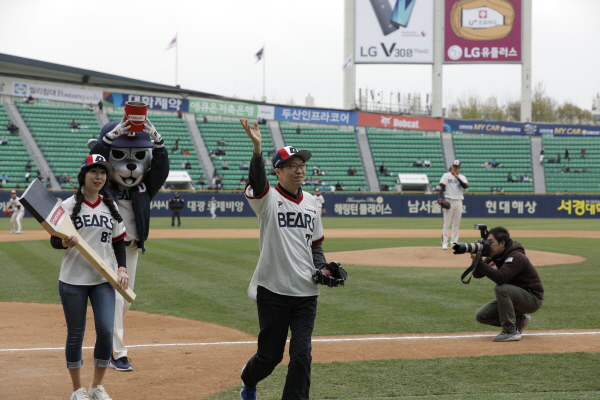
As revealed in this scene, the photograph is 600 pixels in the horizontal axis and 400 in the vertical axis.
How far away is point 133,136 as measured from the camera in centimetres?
647

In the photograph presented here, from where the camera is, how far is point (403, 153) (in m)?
53.5

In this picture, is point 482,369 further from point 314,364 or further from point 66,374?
point 66,374

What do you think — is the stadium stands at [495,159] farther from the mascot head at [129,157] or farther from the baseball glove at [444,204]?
the mascot head at [129,157]

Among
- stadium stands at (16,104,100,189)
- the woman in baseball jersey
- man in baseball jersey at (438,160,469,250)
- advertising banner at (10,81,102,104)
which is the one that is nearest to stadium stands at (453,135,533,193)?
stadium stands at (16,104,100,189)

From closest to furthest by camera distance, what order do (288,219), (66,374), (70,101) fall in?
(288,219)
(66,374)
(70,101)

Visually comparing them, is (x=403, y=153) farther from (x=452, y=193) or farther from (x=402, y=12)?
(x=452, y=193)

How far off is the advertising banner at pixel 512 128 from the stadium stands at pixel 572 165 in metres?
0.63

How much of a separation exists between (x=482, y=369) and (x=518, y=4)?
158 ft

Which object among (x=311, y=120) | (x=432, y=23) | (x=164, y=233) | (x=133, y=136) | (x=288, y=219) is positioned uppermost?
(x=432, y=23)

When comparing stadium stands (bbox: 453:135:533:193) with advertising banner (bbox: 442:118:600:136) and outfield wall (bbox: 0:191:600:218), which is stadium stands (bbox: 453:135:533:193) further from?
outfield wall (bbox: 0:191:600:218)

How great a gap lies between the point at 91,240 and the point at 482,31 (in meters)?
48.4

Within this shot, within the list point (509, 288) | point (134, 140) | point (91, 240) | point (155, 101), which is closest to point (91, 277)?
point (91, 240)

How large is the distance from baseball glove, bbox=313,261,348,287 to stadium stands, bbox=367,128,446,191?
44.5m

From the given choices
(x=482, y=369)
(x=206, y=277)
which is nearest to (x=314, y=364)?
(x=482, y=369)
